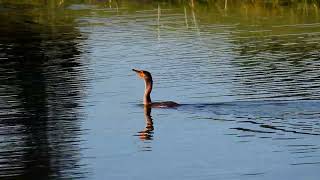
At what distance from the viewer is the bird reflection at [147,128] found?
1720 centimetres

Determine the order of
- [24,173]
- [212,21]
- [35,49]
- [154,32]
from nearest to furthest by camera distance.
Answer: [24,173] → [35,49] → [154,32] → [212,21]

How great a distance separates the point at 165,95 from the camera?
72.5ft

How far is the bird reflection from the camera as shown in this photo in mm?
17203

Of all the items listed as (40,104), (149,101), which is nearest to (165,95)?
(149,101)

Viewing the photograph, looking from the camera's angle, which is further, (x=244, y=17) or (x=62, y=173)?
(x=244, y=17)

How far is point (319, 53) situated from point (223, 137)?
39.4 feet

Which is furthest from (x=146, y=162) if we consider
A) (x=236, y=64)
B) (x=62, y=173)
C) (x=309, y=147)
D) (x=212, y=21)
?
(x=212, y=21)

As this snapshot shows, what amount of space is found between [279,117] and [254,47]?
11959 mm

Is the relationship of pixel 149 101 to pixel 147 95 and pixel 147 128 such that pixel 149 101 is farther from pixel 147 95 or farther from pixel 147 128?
pixel 147 128

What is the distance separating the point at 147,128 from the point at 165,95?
4086 mm

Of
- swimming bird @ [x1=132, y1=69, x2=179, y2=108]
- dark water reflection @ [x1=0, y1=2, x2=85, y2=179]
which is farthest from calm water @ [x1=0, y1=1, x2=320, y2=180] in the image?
swimming bird @ [x1=132, y1=69, x2=179, y2=108]

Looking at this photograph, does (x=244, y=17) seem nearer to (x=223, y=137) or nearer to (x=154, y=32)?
(x=154, y=32)

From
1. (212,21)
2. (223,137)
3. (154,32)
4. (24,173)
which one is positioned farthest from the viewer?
(212,21)

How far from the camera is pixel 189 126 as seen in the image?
1791 cm
